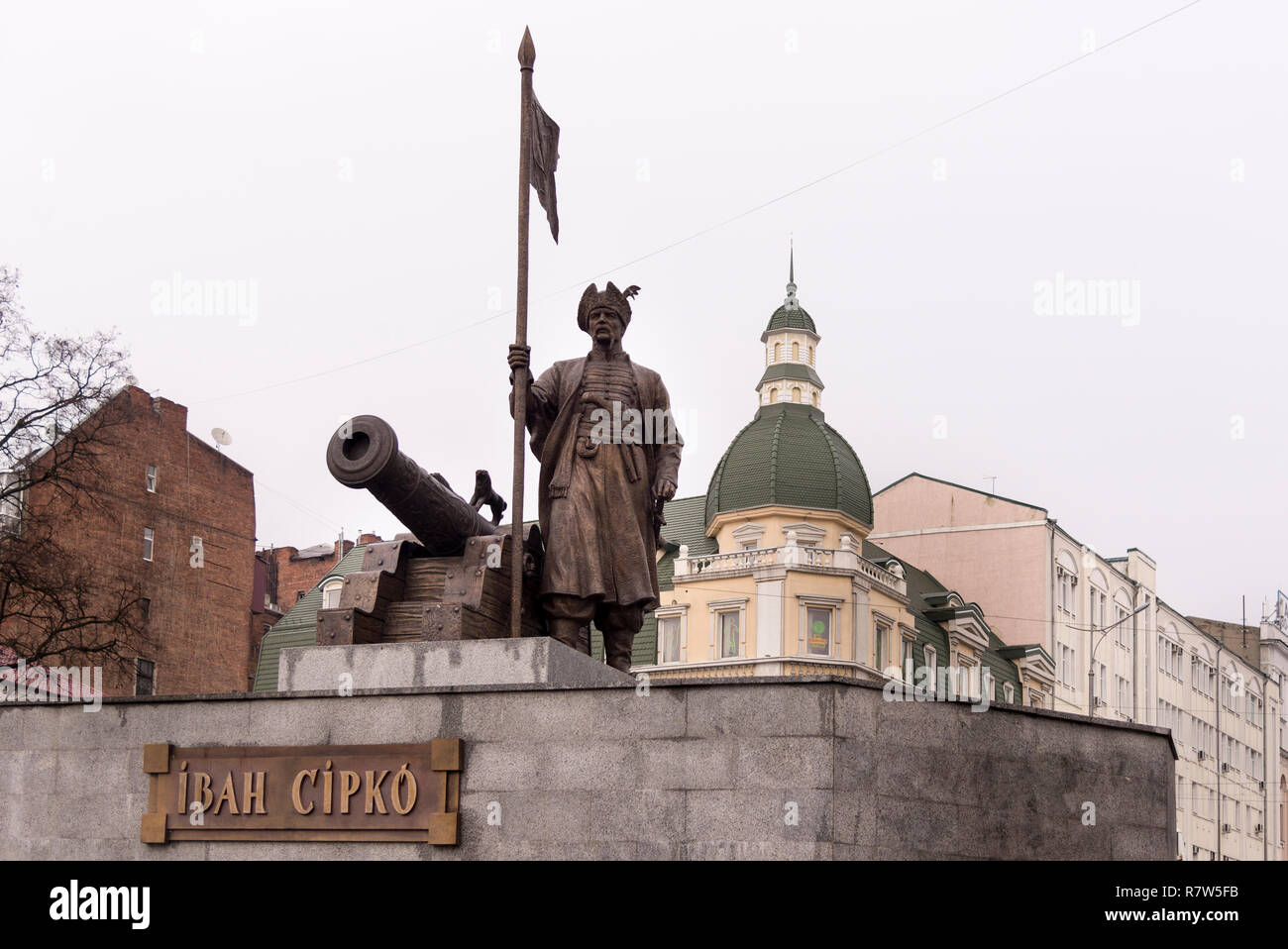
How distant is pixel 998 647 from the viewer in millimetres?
66000

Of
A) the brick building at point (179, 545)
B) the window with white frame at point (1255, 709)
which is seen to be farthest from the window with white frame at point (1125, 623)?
the brick building at point (179, 545)

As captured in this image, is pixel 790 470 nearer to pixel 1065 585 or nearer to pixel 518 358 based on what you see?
pixel 1065 585

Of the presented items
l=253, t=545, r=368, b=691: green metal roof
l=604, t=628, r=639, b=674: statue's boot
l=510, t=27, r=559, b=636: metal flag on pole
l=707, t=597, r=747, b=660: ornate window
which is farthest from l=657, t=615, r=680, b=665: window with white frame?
l=604, t=628, r=639, b=674: statue's boot

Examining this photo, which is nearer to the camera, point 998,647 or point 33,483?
point 33,483

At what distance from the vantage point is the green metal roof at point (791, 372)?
60.9 m

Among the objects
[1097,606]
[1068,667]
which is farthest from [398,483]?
[1097,606]

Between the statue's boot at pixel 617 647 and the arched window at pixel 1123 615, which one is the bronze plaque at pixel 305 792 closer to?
the statue's boot at pixel 617 647

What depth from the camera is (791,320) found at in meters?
62.0

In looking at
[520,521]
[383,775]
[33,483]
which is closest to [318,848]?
[383,775]

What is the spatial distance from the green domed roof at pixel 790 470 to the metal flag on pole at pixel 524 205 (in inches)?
1631

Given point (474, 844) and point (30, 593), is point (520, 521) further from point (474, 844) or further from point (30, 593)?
point (30, 593)

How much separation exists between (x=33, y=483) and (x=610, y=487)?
825 inches

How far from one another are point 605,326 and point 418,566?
2336mm
